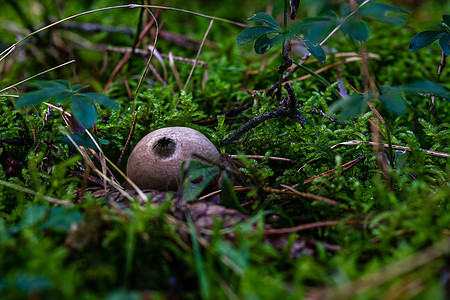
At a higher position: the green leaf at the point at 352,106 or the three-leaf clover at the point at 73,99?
the three-leaf clover at the point at 73,99

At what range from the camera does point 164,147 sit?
1812 mm

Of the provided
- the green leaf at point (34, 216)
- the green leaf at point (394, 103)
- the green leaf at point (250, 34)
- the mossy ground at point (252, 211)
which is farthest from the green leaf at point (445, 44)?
the green leaf at point (34, 216)

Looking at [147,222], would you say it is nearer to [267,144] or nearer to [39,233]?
[39,233]

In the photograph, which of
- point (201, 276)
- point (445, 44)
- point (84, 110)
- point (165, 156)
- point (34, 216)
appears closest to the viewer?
point (201, 276)

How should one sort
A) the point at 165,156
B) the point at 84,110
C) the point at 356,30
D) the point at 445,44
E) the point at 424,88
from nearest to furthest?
the point at 356,30
the point at 424,88
the point at 84,110
the point at 165,156
the point at 445,44

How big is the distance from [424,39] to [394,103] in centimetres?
83

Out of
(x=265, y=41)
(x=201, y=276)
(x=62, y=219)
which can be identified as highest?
(x=265, y=41)

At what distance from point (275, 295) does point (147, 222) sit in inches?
21.6

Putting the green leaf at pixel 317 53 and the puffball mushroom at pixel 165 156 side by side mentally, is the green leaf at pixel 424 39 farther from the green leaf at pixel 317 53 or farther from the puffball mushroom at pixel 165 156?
the puffball mushroom at pixel 165 156

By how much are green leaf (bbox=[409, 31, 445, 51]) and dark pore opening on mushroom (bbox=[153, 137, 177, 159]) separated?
1459 mm

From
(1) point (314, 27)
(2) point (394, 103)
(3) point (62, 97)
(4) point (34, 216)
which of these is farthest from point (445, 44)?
(4) point (34, 216)

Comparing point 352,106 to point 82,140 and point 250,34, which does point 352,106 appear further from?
point 82,140

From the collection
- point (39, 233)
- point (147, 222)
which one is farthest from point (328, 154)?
Result: point (39, 233)

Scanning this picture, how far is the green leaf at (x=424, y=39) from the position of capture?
1.96 metres
